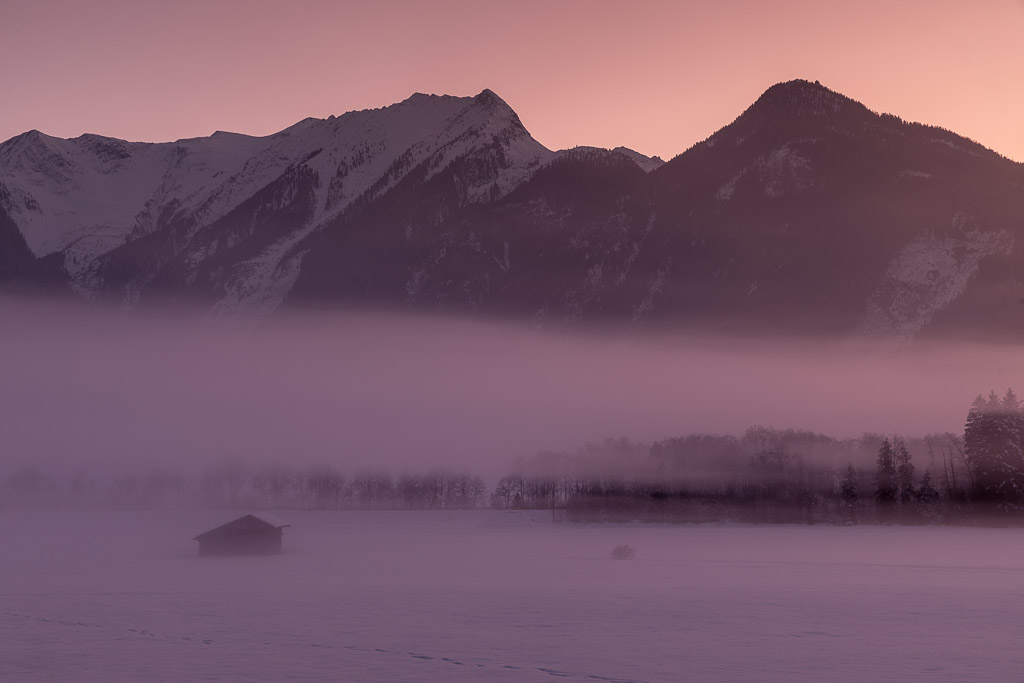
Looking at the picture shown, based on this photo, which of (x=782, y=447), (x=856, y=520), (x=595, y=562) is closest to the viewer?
(x=595, y=562)

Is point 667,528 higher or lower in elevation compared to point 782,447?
lower

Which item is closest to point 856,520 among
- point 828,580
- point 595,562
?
point 595,562

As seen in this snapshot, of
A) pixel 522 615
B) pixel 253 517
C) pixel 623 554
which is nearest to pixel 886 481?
pixel 623 554

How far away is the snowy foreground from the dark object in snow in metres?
1.88

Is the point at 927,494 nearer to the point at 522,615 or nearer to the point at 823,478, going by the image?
the point at 823,478

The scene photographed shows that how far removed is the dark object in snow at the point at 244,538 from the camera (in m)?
93.7

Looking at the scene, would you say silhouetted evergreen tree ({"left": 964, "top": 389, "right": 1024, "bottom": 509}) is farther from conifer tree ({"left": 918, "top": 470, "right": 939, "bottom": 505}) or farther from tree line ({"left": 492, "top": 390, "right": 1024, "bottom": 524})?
conifer tree ({"left": 918, "top": 470, "right": 939, "bottom": 505})

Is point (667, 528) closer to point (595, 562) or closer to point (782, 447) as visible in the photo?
point (782, 447)

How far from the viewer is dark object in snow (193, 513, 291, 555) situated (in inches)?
3688

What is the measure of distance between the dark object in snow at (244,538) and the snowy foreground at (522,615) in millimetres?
1877

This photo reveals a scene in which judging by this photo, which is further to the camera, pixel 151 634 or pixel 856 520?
pixel 856 520

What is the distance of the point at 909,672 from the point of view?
106ft

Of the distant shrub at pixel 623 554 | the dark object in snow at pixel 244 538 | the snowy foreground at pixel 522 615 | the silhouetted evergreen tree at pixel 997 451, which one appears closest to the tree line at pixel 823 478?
the silhouetted evergreen tree at pixel 997 451

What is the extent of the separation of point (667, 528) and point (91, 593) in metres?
92.4
